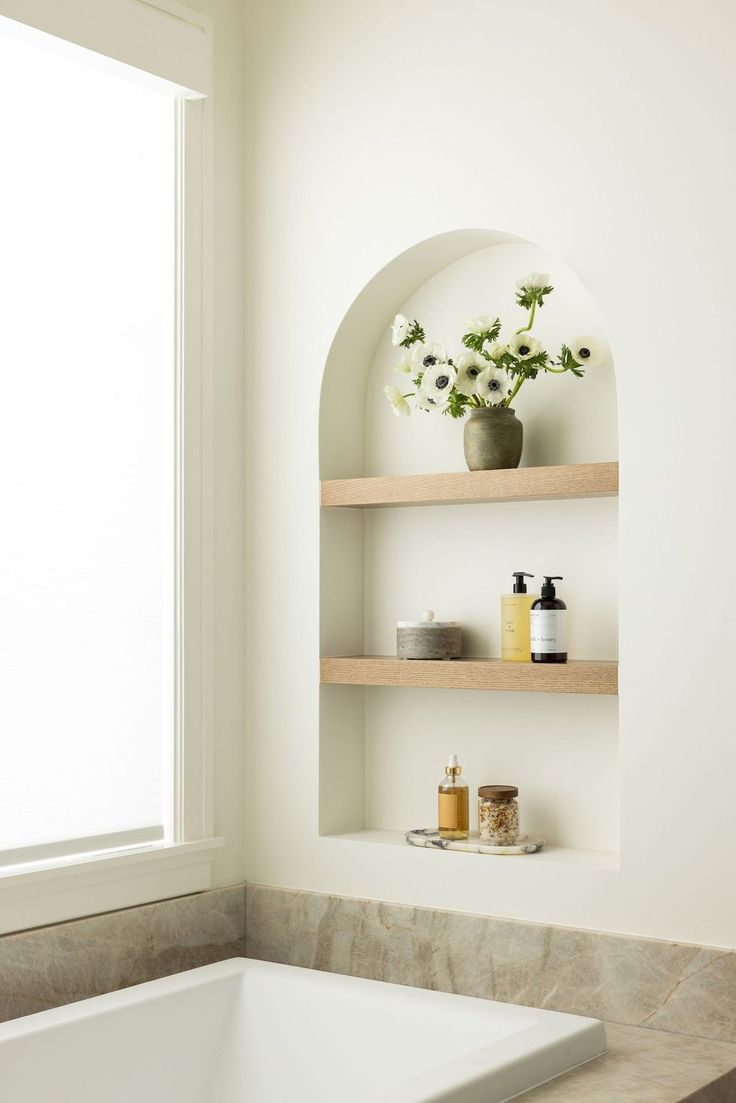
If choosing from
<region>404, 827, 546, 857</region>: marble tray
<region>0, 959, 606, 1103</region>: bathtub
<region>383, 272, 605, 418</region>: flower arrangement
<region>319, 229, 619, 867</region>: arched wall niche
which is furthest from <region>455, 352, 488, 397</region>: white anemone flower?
<region>0, 959, 606, 1103</region>: bathtub

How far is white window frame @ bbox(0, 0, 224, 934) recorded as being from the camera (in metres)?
2.32

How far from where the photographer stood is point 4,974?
6.77 ft

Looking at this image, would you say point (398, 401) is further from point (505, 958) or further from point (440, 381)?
point (505, 958)

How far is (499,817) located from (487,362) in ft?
2.63

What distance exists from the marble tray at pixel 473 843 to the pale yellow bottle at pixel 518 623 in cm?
32

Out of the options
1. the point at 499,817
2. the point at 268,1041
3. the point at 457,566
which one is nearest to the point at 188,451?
the point at 457,566

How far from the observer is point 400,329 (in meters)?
2.38

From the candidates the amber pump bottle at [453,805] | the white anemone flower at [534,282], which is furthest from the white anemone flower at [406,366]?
the amber pump bottle at [453,805]

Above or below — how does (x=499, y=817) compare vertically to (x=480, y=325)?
below

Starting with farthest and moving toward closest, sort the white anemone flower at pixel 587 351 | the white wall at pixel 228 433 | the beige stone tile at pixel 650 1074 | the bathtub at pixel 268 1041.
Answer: the white wall at pixel 228 433
the white anemone flower at pixel 587 351
the bathtub at pixel 268 1041
the beige stone tile at pixel 650 1074

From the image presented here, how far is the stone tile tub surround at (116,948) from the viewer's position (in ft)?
6.86

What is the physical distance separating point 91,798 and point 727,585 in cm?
115

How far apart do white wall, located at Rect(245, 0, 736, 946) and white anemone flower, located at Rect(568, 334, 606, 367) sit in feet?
0.36

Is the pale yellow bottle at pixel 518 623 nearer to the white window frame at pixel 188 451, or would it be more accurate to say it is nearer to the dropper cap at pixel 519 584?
the dropper cap at pixel 519 584
